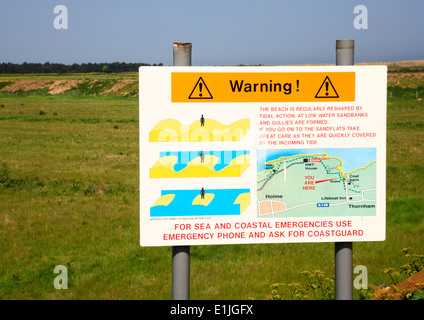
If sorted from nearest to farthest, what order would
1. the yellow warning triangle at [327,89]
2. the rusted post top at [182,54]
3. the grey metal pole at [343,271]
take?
1. the rusted post top at [182,54]
2. the yellow warning triangle at [327,89]
3. the grey metal pole at [343,271]

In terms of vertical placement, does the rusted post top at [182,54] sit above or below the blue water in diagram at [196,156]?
above

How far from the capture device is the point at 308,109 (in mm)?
4555

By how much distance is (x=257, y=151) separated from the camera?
14.9ft

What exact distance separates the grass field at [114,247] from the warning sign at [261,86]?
13.2ft

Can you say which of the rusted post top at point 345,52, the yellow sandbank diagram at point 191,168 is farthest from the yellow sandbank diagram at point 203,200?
the rusted post top at point 345,52

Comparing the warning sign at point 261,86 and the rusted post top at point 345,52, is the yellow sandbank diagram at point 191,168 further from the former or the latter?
the rusted post top at point 345,52

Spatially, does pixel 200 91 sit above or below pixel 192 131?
above

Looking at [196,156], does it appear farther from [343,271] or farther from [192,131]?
[343,271]

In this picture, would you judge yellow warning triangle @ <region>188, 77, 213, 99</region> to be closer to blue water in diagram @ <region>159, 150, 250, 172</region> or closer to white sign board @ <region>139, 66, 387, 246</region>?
white sign board @ <region>139, 66, 387, 246</region>

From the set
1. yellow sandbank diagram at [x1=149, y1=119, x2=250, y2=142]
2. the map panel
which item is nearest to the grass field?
the map panel

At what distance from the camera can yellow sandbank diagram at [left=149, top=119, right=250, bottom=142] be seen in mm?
4441

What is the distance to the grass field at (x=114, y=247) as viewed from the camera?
808 centimetres

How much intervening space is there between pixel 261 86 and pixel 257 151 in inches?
23.4

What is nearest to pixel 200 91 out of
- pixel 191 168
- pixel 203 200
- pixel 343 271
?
pixel 191 168
